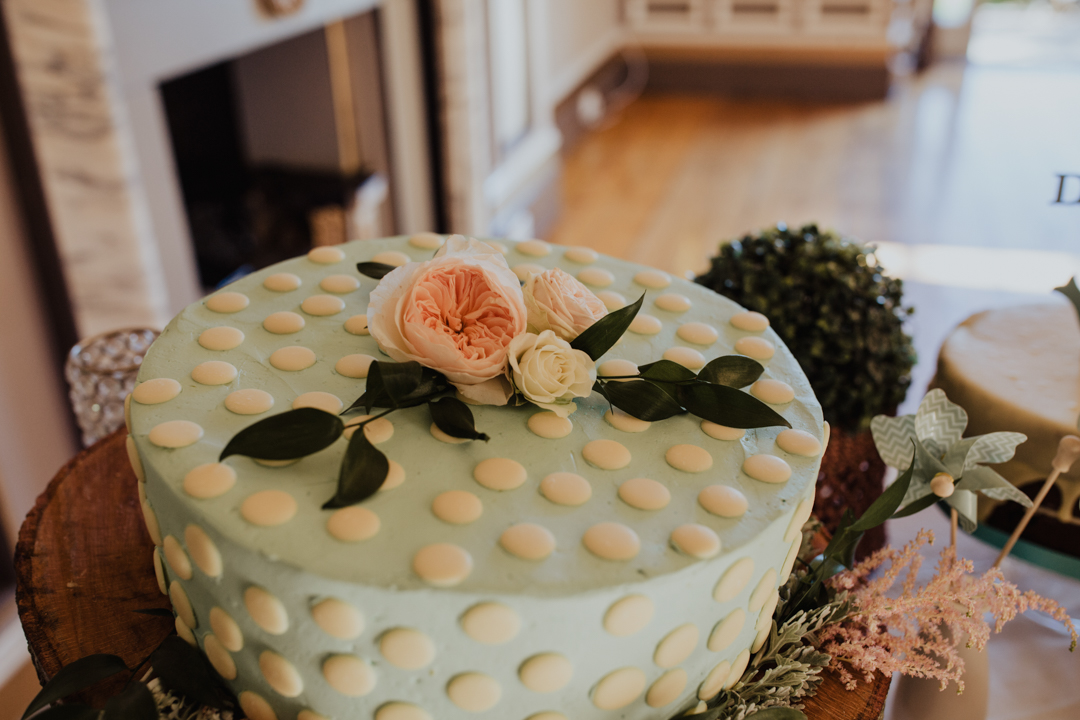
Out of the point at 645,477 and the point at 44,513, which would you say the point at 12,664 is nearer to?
the point at 44,513

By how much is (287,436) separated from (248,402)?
0.29ft

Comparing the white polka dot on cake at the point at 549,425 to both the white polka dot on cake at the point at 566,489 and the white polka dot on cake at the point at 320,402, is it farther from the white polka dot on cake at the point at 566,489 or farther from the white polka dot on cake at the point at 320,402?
the white polka dot on cake at the point at 320,402

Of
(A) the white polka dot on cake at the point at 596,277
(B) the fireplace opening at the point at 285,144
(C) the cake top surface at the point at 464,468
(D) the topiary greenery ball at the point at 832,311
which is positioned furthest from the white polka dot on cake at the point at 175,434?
(B) the fireplace opening at the point at 285,144

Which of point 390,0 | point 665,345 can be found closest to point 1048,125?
point 390,0

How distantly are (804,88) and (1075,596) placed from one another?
5.26 m

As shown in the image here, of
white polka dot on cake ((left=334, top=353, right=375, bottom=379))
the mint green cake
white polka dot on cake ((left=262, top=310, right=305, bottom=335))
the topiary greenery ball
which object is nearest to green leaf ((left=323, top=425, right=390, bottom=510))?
the mint green cake

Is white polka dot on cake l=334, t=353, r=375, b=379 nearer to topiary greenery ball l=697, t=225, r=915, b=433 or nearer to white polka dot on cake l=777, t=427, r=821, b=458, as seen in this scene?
white polka dot on cake l=777, t=427, r=821, b=458

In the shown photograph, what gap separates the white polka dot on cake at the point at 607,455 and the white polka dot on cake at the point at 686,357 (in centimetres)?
14

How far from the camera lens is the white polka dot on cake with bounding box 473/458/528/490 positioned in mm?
626

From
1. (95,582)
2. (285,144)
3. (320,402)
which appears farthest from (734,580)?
(285,144)

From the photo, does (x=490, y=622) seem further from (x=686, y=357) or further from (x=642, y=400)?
(x=686, y=357)

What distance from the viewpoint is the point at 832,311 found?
113cm

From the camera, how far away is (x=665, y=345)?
0.81m

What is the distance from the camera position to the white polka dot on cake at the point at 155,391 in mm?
694
